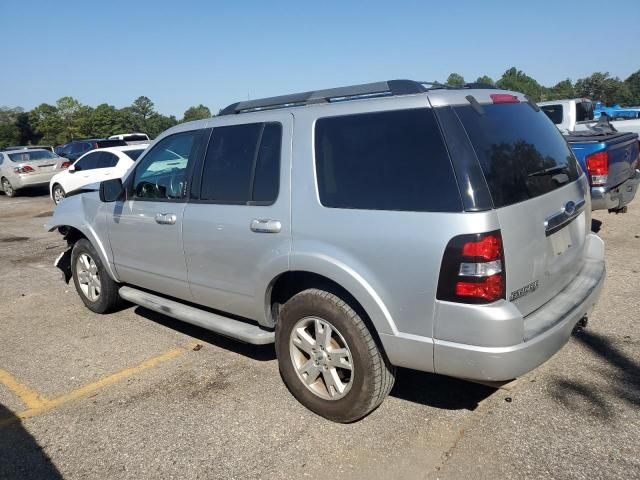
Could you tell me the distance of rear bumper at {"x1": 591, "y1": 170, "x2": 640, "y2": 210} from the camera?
6.35 metres

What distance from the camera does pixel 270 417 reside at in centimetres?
330

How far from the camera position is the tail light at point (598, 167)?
6301mm

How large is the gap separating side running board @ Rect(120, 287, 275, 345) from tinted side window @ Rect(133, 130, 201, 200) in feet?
2.89

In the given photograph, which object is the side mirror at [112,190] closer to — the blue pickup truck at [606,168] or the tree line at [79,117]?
the blue pickup truck at [606,168]

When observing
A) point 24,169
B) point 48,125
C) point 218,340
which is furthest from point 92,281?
point 48,125

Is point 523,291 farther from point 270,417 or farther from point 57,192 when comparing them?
point 57,192

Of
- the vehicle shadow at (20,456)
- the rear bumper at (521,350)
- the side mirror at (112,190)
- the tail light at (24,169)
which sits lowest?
the vehicle shadow at (20,456)

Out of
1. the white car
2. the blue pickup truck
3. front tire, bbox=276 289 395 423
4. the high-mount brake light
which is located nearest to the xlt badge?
front tire, bbox=276 289 395 423

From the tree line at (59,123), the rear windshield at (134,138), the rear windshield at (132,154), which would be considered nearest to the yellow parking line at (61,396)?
the rear windshield at (132,154)

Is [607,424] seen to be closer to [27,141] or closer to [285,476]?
[285,476]

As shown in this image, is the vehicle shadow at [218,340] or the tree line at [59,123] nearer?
the vehicle shadow at [218,340]

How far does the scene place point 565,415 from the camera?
3.10 metres

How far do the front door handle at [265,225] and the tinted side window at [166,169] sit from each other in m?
0.91

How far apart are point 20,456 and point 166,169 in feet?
7.56
